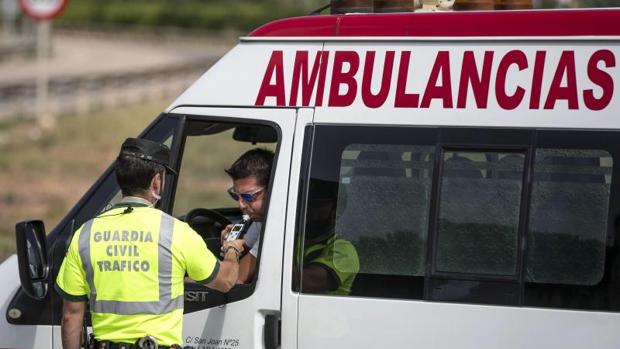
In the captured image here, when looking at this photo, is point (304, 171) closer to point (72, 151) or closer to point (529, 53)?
point (529, 53)

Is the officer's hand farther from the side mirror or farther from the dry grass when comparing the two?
the dry grass

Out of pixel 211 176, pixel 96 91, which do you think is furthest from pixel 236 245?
pixel 96 91

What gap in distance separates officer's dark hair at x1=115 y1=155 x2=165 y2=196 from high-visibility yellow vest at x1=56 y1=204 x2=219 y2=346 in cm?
8

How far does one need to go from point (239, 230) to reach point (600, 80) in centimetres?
Answer: 172

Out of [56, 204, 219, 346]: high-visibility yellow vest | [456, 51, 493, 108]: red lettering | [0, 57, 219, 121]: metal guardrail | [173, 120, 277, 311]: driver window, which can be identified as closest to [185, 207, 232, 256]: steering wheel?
[173, 120, 277, 311]: driver window

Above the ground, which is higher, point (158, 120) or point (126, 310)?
point (158, 120)

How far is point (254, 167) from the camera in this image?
4.91 m

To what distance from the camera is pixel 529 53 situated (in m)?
4.52

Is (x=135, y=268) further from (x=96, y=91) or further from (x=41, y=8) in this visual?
(x=96, y=91)

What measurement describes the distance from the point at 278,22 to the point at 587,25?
133 cm

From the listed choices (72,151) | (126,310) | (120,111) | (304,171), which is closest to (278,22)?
(304,171)

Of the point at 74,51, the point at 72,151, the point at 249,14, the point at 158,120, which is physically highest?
the point at 249,14

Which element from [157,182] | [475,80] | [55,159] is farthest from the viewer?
[55,159]

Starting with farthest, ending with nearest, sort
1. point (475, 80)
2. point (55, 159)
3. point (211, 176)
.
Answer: point (55, 159) → point (211, 176) → point (475, 80)
